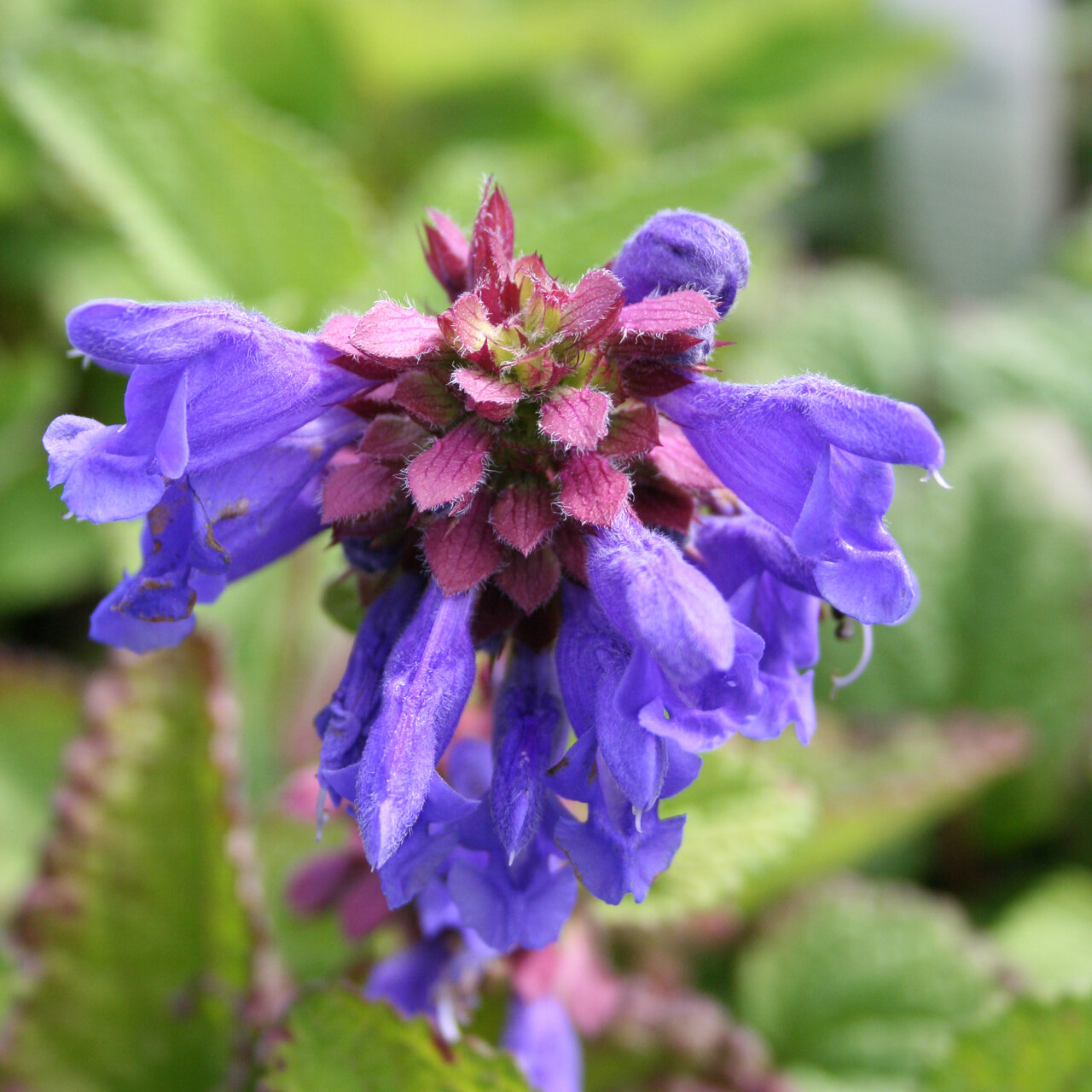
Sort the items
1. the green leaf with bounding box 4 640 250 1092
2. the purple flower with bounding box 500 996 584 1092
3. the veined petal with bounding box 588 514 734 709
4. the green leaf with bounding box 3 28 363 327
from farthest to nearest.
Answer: the green leaf with bounding box 3 28 363 327 → the green leaf with bounding box 4 640 250 1092 → the purple flower with bounding box 500 996 584 1092 → the veined petal with bounding box 588 514 734 709

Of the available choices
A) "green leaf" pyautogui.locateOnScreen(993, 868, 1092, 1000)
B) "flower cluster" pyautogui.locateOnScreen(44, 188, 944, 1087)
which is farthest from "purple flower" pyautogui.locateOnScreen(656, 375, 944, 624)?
"green leaf" pyautogui.locateOnScreen(993, 868, 1092, 1000)

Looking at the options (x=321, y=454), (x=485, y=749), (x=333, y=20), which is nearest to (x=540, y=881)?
(x=485, y=749)

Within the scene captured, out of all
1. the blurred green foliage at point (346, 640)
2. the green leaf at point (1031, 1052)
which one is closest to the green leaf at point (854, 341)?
the blurred green foliage at point (346, 640)

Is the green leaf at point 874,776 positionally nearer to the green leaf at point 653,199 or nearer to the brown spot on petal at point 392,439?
the green leaf at point 653,199

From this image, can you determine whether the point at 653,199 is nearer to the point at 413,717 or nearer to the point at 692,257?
the point at 692,257

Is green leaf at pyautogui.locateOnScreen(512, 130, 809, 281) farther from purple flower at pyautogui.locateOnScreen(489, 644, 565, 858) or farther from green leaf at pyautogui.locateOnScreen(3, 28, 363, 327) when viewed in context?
purple flower at pyautogui.locateOnScreen(489, 644, 565, 858)

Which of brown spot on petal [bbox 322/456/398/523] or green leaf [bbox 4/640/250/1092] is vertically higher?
brown spot on petal [bbox 322/456/398/523]
